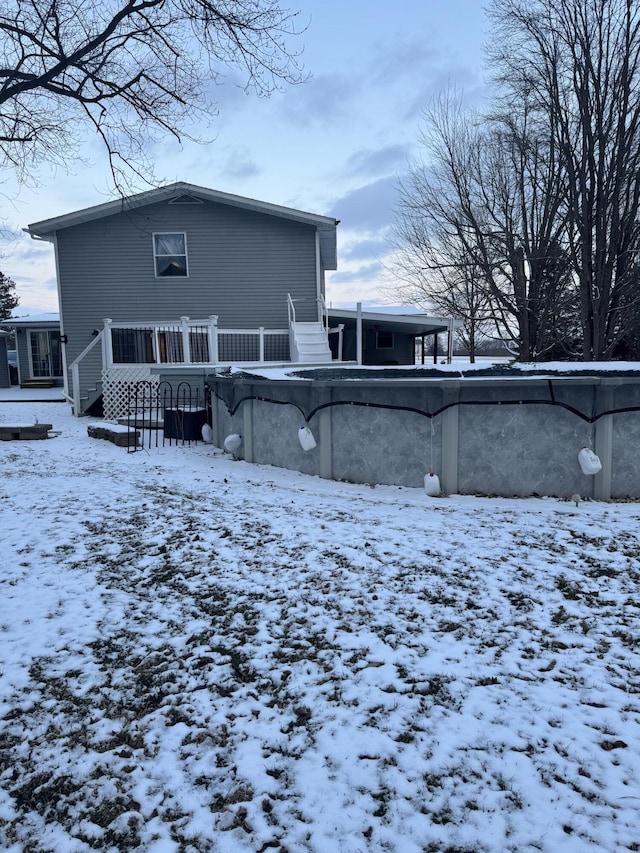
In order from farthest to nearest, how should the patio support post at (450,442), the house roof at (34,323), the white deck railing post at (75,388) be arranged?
the house roof at (34,323), the white deck railing post at (75,388), the patio support post at (450,442)

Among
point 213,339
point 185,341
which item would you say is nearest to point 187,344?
point 185,341

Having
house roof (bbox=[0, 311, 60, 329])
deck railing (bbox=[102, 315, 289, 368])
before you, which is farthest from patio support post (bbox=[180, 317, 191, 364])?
house roof (bbox=[0, 311, 60, 329])

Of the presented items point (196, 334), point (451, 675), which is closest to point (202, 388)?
point (196, 334)

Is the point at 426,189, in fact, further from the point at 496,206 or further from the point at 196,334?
the point at 196,334

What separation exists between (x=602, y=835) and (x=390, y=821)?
27.6 inches

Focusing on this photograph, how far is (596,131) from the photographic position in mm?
12266

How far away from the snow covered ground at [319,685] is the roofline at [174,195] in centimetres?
1127

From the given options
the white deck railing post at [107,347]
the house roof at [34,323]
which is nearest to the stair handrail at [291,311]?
the white deck railing post at [107,347]

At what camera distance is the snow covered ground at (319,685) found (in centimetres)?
183

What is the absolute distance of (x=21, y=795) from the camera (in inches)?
76.4

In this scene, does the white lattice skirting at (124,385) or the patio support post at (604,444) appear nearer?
the patio support post at (604,444)

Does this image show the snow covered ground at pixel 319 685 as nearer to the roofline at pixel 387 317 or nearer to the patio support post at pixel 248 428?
the patio support post at pixel 248 428

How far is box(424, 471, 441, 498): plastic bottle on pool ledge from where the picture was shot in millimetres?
6027

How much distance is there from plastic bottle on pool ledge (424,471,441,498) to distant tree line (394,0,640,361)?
8878 millimetres
